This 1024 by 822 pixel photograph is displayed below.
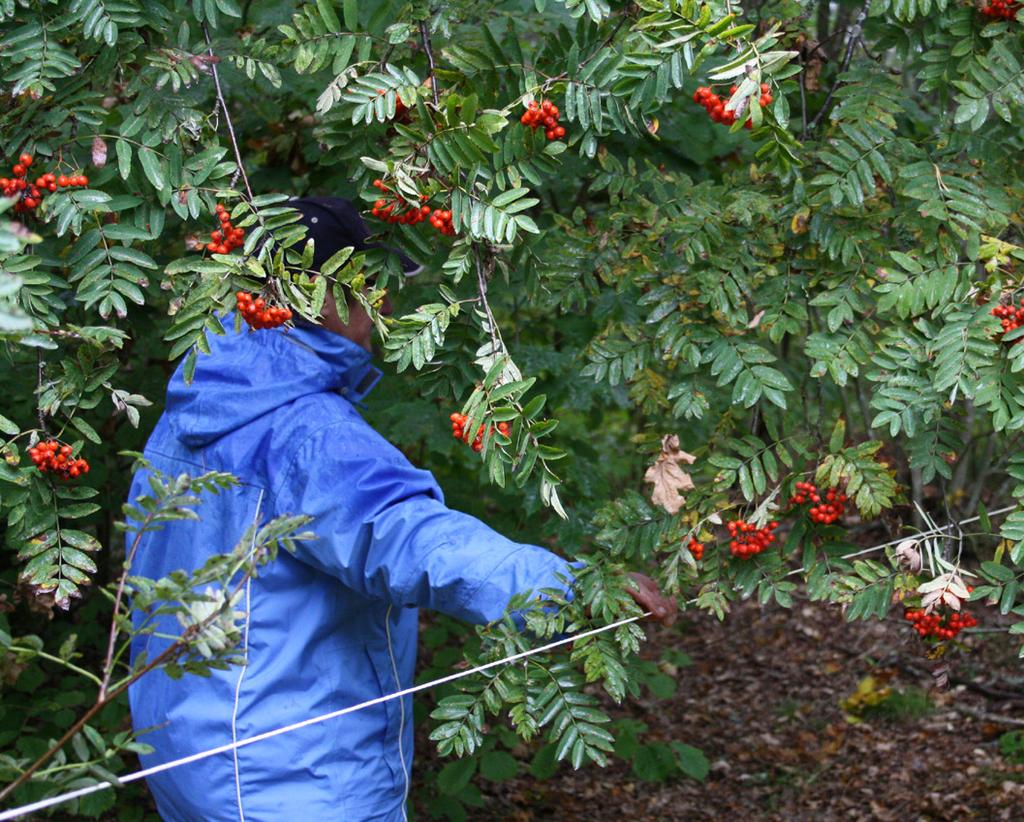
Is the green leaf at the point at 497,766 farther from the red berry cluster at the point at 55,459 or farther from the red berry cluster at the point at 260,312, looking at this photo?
the red berry cluster at the point at 260,312

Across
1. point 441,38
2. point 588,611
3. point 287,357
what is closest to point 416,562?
point 588,611

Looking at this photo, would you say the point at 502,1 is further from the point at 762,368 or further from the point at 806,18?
the point at 762,368

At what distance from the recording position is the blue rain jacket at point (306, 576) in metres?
2.10

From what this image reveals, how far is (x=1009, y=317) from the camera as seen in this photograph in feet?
7.22

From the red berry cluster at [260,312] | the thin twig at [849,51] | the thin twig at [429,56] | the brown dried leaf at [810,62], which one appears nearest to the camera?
the red berry cluster at [260,312]

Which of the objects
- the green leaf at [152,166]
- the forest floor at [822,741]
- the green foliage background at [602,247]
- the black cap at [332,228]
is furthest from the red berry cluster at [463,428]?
the forest floor at [822,741]

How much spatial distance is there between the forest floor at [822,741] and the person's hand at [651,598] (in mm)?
2391

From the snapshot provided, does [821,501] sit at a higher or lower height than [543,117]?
lower

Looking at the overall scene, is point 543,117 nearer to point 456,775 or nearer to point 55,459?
point 55,459

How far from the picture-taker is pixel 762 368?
8.21 feet

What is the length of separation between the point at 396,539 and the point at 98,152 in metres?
0.98

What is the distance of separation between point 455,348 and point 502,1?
1153 millimetres

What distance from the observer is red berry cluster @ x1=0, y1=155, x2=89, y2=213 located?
85.3 inches

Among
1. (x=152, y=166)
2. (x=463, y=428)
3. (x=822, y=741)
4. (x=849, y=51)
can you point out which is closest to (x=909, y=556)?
(x=463, y=428)
